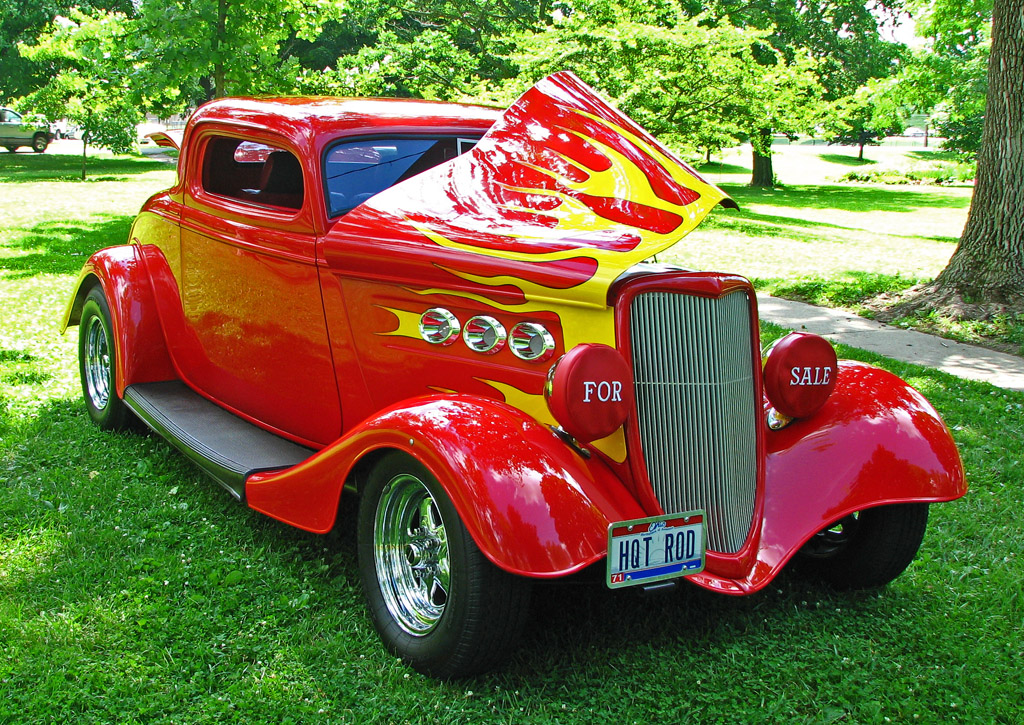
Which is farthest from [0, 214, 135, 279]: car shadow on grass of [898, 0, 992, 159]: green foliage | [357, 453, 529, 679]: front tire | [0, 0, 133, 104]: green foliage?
[0, 0, 133, 104]: green foliage

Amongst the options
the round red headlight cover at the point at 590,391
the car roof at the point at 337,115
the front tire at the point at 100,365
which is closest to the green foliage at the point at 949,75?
the car roof at the point at 337,115

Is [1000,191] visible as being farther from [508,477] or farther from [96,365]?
[96,365]

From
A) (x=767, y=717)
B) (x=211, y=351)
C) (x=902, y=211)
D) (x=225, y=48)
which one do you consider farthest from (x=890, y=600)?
(x=902, y=211)

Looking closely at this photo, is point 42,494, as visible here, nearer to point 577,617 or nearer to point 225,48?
point 577,617

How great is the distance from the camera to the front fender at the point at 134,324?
15.5 ft

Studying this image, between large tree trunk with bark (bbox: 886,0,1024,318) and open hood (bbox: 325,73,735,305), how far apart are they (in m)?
6.25

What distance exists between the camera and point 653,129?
16719mm

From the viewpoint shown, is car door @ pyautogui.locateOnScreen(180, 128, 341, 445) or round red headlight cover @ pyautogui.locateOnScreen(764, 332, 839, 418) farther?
car door @ pyautogui.locateOnScreen(180, 128, 341, 445)

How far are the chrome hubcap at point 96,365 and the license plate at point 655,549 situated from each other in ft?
12.0

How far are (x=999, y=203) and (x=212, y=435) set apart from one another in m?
7.68

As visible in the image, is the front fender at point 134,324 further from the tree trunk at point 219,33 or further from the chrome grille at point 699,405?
the tree trunk at point 219,33

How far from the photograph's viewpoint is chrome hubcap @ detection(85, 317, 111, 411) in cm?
518

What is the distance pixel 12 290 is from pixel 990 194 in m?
9.58

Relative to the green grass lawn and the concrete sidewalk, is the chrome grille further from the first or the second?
the concrete sidewalk
